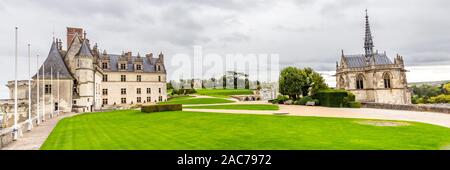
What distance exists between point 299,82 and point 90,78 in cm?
3807

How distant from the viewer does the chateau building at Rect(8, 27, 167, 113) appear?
40.0m

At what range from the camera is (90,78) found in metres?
43.1

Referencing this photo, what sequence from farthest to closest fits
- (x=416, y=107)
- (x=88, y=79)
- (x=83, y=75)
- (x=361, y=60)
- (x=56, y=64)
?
1. (x=361, y=60)
2. (x=88, y=79)
3. (x=83, y=75)
4. (x=56, y=64)
5. (x=416, y=107)

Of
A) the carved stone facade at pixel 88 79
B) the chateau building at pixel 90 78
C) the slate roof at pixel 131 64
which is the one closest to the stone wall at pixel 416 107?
the chateau building at pixel 90 78

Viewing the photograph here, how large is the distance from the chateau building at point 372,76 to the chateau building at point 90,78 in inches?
1738

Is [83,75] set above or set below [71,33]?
below

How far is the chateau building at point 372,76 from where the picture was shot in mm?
51594

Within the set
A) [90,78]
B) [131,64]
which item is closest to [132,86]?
[131,64]

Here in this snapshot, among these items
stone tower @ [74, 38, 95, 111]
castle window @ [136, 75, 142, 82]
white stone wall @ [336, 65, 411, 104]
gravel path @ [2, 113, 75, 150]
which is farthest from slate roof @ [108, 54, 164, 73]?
white stone wall @ [336, 65, 411, 104]

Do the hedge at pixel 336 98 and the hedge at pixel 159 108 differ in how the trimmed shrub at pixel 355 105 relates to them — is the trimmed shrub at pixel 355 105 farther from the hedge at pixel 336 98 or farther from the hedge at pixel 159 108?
the hedge at pixel 159 108

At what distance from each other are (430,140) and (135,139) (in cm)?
1356

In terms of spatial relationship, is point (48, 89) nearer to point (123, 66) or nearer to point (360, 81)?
point (123, 66)

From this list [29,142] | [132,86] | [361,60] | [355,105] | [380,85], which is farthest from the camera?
[132,86]
